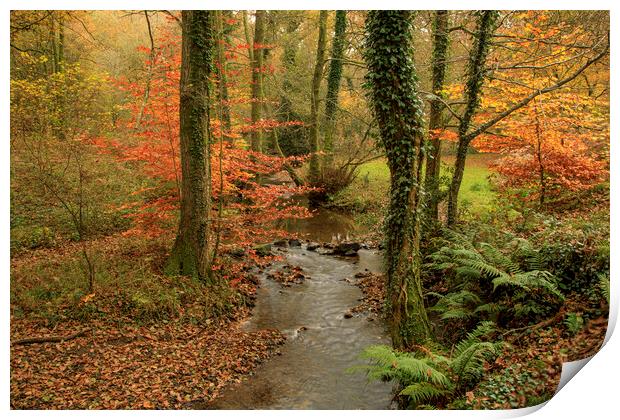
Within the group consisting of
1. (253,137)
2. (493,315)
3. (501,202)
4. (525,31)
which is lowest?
(493,315)

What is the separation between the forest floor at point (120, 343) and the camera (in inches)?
175

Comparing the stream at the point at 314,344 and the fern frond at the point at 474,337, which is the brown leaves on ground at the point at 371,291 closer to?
the stream at the point at 314,344

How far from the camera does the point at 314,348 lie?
5.82 m

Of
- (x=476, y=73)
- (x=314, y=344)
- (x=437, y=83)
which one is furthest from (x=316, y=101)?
(x=314, y=344)

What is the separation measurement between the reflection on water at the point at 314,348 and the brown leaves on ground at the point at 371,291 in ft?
0.54

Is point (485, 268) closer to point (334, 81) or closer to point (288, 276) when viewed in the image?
point (288, 276)

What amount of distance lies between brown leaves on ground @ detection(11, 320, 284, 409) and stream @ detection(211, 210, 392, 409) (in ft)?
1.04

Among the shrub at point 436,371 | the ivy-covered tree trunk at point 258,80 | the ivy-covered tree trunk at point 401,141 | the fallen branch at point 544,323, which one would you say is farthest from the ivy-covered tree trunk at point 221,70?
the fallen branch at point 544,323

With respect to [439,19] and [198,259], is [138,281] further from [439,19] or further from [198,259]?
[439,19]

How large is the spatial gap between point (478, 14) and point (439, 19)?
1353mm

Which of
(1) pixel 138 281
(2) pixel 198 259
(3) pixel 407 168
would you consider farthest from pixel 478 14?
(1) pixel 138 281

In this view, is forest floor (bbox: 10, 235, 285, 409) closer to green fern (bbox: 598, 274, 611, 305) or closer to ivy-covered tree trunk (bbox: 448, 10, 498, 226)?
green fern (bbox: 598, 274, 611, 305)

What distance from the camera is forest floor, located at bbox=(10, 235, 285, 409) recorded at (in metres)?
4.46

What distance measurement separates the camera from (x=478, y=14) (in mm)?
7047
